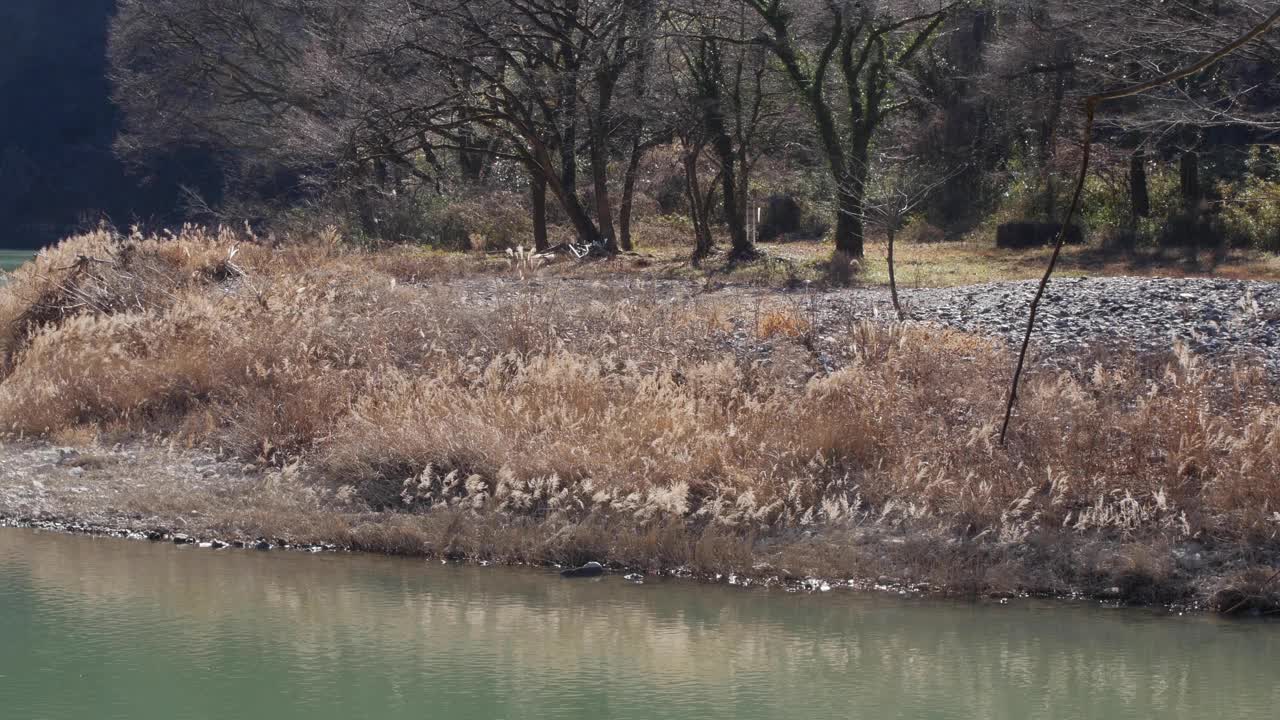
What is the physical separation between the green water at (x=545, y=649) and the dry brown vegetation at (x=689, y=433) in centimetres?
52

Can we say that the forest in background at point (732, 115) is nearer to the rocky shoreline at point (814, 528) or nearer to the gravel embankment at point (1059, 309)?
the gravel embankment at point (1059, 309)

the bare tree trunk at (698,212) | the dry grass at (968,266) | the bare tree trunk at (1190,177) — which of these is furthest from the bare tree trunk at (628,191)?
the bare tree trunk at (1190,177)

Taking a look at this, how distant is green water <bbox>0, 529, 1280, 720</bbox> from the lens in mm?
7523

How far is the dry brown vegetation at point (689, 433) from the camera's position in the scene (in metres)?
9.95

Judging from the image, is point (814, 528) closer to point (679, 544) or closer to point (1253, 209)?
point (679, 544)

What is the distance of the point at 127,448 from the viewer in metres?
13.0

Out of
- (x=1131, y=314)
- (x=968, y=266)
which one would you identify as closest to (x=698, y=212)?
(x=968, y=266)

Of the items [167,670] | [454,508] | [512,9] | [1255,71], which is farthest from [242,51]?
[167,670]

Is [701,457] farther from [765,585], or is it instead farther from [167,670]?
[167,670]

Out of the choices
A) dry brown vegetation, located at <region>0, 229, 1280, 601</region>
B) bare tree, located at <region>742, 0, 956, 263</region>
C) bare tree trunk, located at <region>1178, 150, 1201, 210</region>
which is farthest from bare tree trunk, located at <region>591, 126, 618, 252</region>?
bare tree trunk, located at <region>1178, 150, 1201, 210</region>

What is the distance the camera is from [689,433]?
1116 centimetres

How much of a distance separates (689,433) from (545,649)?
3.11m

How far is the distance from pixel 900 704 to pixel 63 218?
226ft

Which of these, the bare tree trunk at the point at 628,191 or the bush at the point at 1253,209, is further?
the bare tree trunk at the point at 628,191
